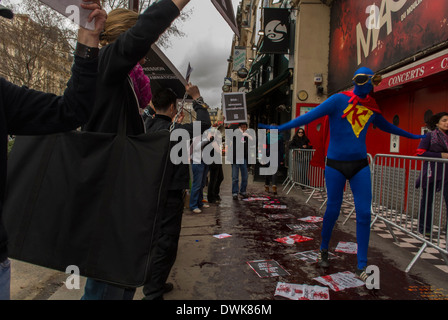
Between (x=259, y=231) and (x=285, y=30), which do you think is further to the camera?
(x=285, y=30)

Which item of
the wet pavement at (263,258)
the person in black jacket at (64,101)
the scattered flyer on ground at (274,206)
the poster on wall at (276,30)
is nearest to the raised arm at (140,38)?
the person in black jacket at (64,101)

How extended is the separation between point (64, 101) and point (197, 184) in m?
5.43

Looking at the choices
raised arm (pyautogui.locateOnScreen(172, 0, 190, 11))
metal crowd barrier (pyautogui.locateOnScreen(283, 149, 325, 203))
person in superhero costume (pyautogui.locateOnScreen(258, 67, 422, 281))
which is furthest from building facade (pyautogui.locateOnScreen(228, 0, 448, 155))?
raised arm (pyautogui.locateOnScreen(172, 0, 190, 11))

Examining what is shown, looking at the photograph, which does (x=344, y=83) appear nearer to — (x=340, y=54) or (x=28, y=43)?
(x=340, y=54)

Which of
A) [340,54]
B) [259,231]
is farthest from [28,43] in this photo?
[259,231]

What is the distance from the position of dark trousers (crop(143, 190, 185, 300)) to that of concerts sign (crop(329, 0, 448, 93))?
549 centimetres

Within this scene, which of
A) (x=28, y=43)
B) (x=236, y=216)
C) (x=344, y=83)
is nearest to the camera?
(x=236, y=216)

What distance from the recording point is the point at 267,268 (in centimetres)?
355

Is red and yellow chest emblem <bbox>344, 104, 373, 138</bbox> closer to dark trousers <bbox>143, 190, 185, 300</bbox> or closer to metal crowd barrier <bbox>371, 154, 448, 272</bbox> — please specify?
metal crowd barrier <bbox>371, 154, 448, 272</bbox>

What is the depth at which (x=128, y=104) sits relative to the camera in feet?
5.07

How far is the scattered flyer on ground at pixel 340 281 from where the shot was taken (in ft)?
→ 10.1

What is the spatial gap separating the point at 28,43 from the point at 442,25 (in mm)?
18768

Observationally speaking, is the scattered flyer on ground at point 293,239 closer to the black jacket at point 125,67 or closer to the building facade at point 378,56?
the building facade at point 378,56
